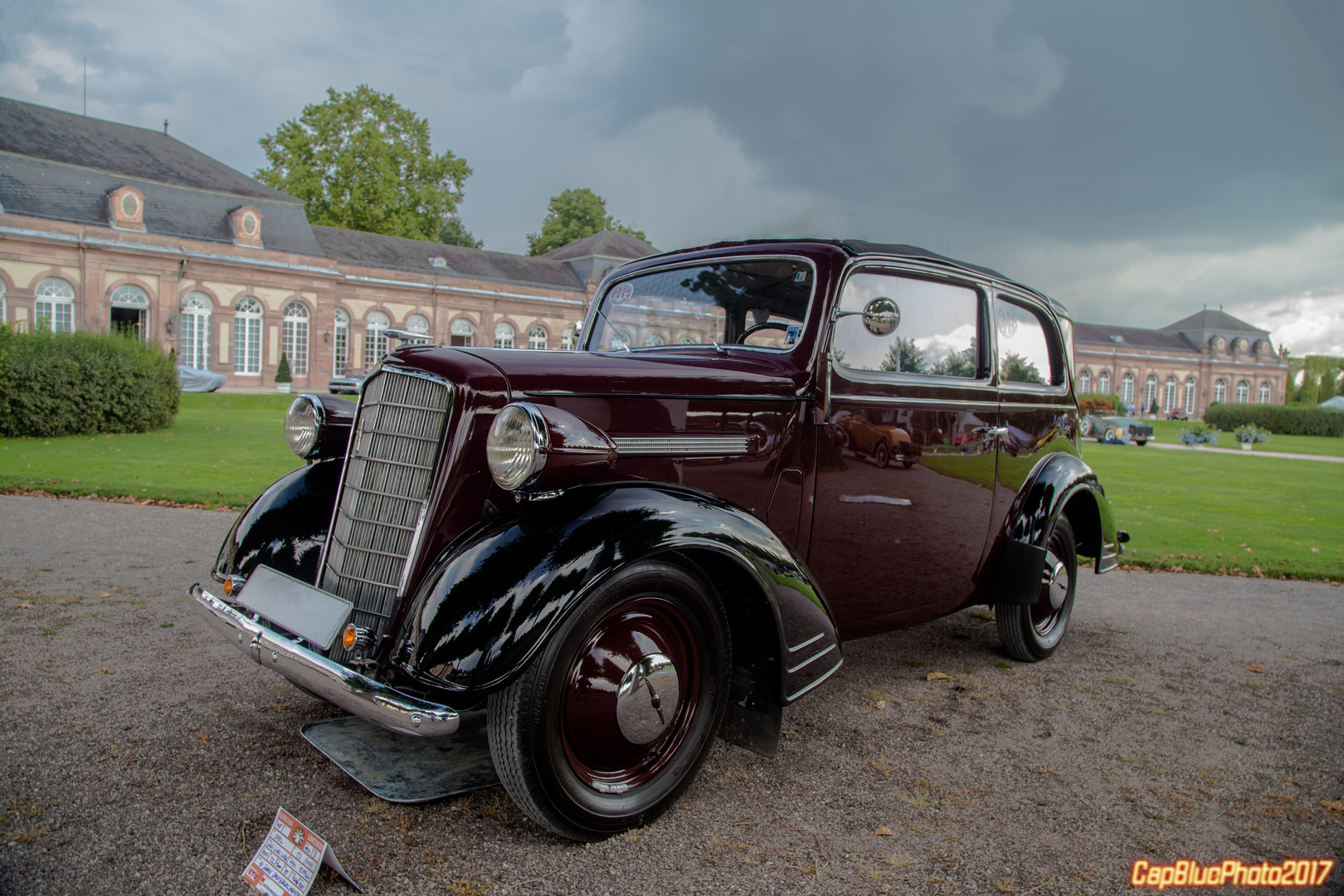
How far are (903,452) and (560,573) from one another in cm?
185

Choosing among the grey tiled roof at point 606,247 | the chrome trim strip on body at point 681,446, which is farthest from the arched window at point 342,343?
the chrome trim strip on body at point 681,446

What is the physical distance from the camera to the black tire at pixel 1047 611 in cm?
436

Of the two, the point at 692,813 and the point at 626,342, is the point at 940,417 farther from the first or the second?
the point at 692,813

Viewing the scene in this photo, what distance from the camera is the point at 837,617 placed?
137 inches

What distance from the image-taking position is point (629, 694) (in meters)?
2.55

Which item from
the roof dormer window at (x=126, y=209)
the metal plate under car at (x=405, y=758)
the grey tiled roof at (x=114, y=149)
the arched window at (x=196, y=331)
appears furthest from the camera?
the arched window at (x=196, y=331)

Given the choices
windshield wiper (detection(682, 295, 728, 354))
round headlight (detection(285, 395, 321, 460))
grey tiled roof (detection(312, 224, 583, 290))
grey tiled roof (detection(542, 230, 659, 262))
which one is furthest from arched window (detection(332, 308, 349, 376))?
windshield wiper (detection(682, 295, 728, 354))

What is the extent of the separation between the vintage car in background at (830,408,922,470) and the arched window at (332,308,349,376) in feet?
135

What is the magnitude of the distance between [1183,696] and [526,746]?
136 inches

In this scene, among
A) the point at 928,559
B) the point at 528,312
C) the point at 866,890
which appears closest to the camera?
the point at 866,890

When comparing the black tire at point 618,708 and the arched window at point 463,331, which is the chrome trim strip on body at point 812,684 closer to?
the black tire at point 618,708

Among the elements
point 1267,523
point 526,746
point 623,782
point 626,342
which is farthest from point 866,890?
point 1267,523

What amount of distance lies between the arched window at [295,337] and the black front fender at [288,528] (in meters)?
38.4

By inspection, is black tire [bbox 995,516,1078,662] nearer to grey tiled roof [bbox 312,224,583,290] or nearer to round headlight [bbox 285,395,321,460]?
round headlight [bbox 285,395,321,460]
